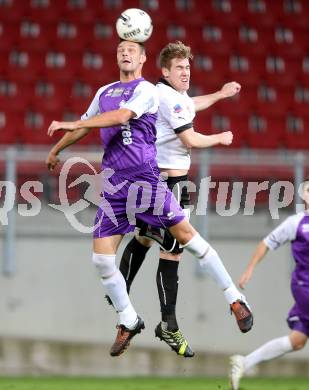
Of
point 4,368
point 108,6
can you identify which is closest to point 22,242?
point 4,368

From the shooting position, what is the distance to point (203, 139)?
644 cm

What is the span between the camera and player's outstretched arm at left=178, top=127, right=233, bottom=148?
248 inches

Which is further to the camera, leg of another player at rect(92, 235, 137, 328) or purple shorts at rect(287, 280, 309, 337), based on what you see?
purple shorts at rect(287, 280, 309, 337)

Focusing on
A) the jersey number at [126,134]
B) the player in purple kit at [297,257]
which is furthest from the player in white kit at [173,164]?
the player in purple kit at [297,257]

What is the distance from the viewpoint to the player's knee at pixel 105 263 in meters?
6.64

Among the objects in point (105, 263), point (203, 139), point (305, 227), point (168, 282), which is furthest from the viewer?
point (305, 227)

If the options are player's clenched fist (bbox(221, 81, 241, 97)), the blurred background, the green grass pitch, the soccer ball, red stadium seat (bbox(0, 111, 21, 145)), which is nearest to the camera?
the soccer ball

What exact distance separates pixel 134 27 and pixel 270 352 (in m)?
3.05

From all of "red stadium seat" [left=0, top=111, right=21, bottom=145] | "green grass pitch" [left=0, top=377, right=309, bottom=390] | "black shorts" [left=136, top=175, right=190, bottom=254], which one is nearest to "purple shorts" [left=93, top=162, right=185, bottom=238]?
"black shorts" [left=136, top=175, right=190, bottom=254]

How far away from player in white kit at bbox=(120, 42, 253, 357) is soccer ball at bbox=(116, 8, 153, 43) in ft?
1.06

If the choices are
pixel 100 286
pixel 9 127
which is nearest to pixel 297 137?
pixel 9 127

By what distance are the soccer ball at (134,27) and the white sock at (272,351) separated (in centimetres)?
290

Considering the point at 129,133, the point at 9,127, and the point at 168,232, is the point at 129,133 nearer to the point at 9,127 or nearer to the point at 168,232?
the point at 168,232

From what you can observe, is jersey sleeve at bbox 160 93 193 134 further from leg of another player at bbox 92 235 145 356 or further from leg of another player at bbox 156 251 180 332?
leg of another player at bbox 156 251 180 332
